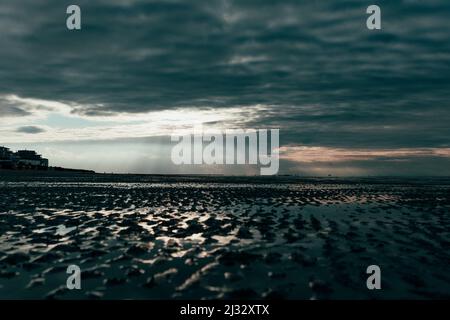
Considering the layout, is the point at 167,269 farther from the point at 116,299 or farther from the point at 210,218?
the point at 210,218

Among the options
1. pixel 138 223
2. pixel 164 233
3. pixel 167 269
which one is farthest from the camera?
pixel 138 223

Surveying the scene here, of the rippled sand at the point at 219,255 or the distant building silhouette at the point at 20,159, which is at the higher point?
the distant building silhouette at the point at 20,159

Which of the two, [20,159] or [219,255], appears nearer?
[219,255]

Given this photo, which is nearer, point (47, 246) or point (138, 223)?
point (47, 246)

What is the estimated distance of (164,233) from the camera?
1627 cm

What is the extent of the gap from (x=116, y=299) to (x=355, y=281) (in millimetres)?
6064

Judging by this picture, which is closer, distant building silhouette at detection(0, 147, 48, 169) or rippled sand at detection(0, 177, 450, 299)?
rippled sand at detection(0, 177, 450, 299)

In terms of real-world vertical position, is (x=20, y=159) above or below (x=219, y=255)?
above

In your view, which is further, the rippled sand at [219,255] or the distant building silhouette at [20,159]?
the distant building silhouette at [20,159]

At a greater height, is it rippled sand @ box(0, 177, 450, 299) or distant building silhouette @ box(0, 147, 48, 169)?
distant building silhouette @ box(0, 147, 48, 169)
